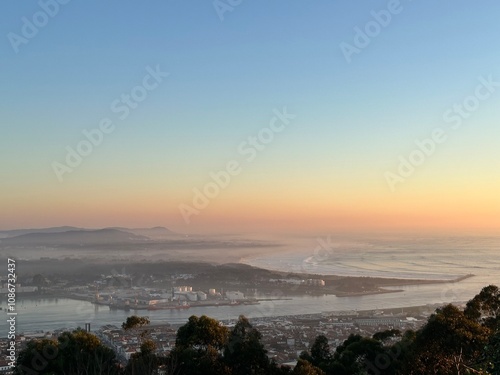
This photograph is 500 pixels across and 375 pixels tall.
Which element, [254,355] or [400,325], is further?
[400,325]

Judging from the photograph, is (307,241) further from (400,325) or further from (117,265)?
(400,325)

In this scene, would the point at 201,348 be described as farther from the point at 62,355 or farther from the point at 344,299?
the point at 344,299

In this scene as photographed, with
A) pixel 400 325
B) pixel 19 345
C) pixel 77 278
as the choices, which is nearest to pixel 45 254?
pixel 77 278

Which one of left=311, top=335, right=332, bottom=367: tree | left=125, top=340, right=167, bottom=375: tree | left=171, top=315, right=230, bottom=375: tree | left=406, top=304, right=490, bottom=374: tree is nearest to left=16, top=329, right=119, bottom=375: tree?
left=125, top=340, right=167, bottom=375: tree

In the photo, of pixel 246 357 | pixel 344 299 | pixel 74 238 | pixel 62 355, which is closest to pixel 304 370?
pixel 246 357

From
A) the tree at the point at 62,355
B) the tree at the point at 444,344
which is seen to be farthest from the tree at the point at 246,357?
the tree at the point at 444,344

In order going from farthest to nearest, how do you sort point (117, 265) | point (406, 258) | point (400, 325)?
point (406, 258), point (117, 265), point (400, 325)

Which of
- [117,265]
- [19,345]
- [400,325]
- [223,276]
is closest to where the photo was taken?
[19,345]
